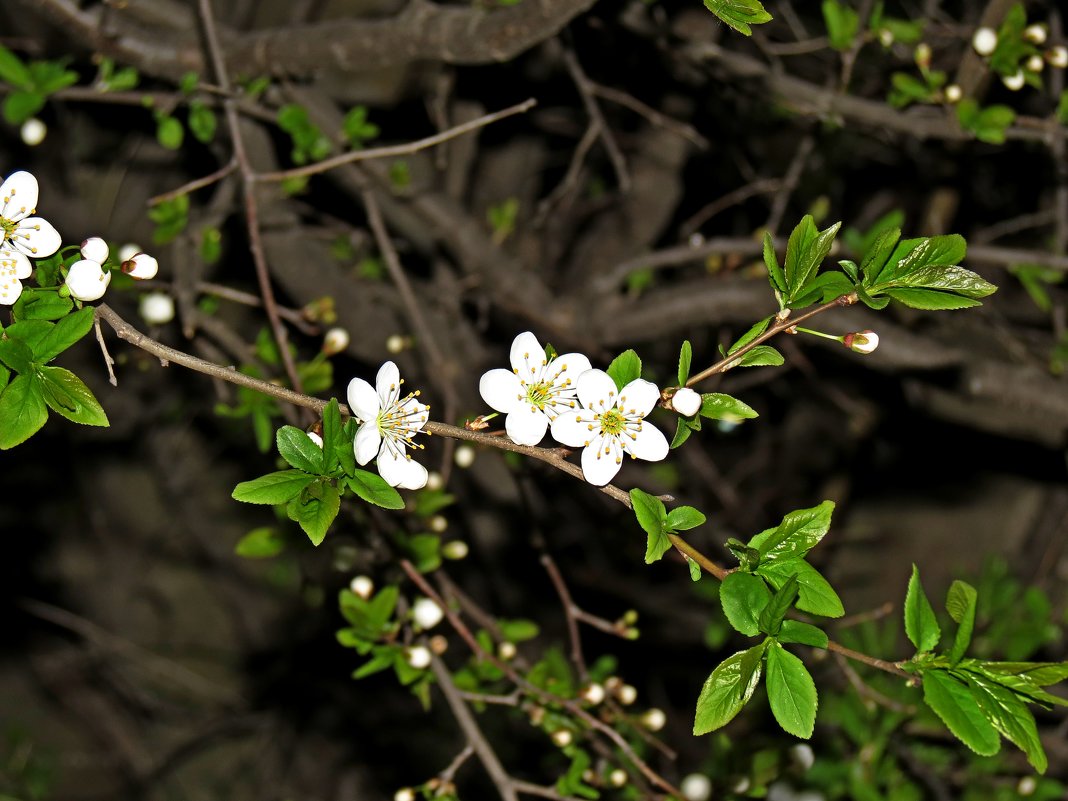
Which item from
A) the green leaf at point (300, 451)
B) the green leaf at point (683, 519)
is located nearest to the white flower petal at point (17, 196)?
the green leaf at point (300, 451)

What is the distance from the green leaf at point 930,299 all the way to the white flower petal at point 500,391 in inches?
15.5

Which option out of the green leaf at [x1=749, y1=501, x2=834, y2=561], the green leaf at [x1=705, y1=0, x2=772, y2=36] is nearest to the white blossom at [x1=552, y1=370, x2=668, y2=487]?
the green leaf at [x1=749, y1=501, x2=834, y2=561]

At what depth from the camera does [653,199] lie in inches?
96.1

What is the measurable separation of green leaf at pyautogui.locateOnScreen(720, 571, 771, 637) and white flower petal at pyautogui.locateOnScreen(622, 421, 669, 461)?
0.53ft

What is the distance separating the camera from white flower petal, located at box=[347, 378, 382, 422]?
966 millimetres

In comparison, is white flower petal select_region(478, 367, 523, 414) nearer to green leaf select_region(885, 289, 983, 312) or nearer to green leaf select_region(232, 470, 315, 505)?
green leaf select_region(232, 470, 315, 505)

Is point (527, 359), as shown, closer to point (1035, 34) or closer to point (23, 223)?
point (23, 223)

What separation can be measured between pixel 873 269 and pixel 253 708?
119 inches

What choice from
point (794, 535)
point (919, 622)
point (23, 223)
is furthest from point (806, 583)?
point (23, 223)

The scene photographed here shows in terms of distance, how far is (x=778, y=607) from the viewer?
877 mm

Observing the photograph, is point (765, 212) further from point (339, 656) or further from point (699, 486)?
point (339, 656)

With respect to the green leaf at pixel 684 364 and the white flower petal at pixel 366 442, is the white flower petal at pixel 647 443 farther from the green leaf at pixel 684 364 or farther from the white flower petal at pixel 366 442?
the white flower petal at pixel 366 442

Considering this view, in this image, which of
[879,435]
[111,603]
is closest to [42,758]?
[111,603]

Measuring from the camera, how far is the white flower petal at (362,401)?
3.17 feet
